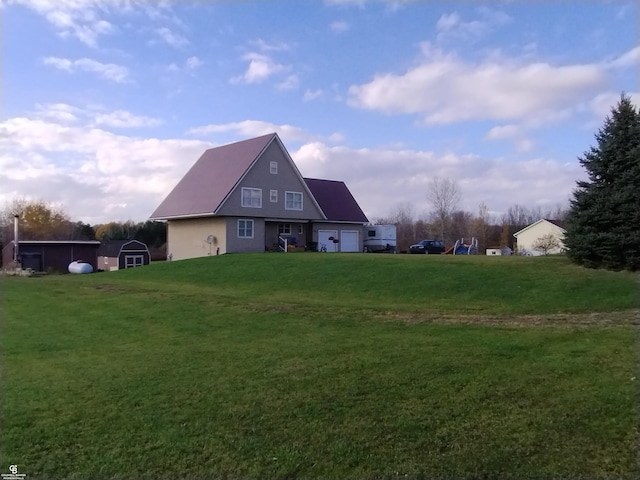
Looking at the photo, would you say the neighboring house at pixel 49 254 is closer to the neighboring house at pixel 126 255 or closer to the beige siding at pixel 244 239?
the neighboring house at pixel 126 255

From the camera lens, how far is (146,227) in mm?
69688

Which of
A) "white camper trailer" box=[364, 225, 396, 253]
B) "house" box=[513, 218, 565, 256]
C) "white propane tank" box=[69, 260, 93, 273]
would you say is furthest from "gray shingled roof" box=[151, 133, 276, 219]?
"house" box=[513, 218, 565, 256]

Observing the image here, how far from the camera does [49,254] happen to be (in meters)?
41.6

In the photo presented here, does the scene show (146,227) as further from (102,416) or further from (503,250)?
(102,416)

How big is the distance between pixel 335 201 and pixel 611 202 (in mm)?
26088

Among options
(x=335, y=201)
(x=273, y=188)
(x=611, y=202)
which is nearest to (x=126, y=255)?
(x=273, y=188)

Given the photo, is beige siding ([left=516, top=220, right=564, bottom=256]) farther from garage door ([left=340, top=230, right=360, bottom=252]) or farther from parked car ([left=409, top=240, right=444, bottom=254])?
garage door ([left=340, top=230, right=360, bottom=252])

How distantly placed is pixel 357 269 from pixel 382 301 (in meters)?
5.58

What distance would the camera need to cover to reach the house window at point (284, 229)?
37344mm

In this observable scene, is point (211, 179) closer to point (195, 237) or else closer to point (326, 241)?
point (195, 237)

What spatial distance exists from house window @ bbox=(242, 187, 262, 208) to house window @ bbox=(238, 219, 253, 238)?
3.49 feet

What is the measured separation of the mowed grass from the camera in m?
4.46

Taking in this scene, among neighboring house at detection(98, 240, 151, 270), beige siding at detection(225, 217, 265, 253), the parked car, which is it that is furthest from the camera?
neighboring house at detection(98, 240, 151, 270)

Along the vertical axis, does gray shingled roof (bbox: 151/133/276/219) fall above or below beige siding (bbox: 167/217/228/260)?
above
